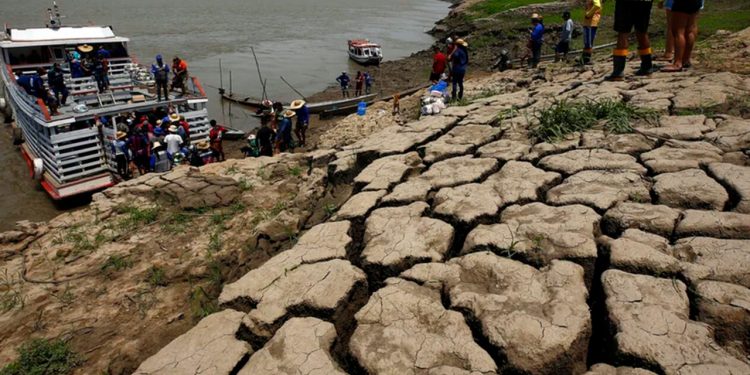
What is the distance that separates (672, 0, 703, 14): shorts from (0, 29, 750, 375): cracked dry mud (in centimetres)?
194

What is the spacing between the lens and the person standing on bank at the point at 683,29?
5902 mm

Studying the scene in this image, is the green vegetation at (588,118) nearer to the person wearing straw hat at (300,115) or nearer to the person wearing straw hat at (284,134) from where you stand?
the person wearing straw hat at (284,134)

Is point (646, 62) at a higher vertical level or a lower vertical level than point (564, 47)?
lower

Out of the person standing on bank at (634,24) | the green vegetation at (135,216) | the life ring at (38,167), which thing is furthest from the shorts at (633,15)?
the life ring at (38,167)

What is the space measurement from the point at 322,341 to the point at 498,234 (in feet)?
4.68

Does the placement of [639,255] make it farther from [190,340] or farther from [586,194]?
[190,340]

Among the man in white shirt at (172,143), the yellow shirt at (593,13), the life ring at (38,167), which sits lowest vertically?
the life ring at (38,167)

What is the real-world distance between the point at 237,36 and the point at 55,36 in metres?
21.7

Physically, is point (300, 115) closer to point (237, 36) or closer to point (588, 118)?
point (588, 118)

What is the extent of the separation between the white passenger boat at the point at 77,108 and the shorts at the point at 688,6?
9662 millimetres

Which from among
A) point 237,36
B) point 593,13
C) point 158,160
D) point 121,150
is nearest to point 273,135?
point 158,160

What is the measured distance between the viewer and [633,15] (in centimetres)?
614

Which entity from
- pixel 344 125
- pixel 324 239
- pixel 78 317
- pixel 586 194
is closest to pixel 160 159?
pixel 344 125

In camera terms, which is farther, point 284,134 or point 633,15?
point 284,134
